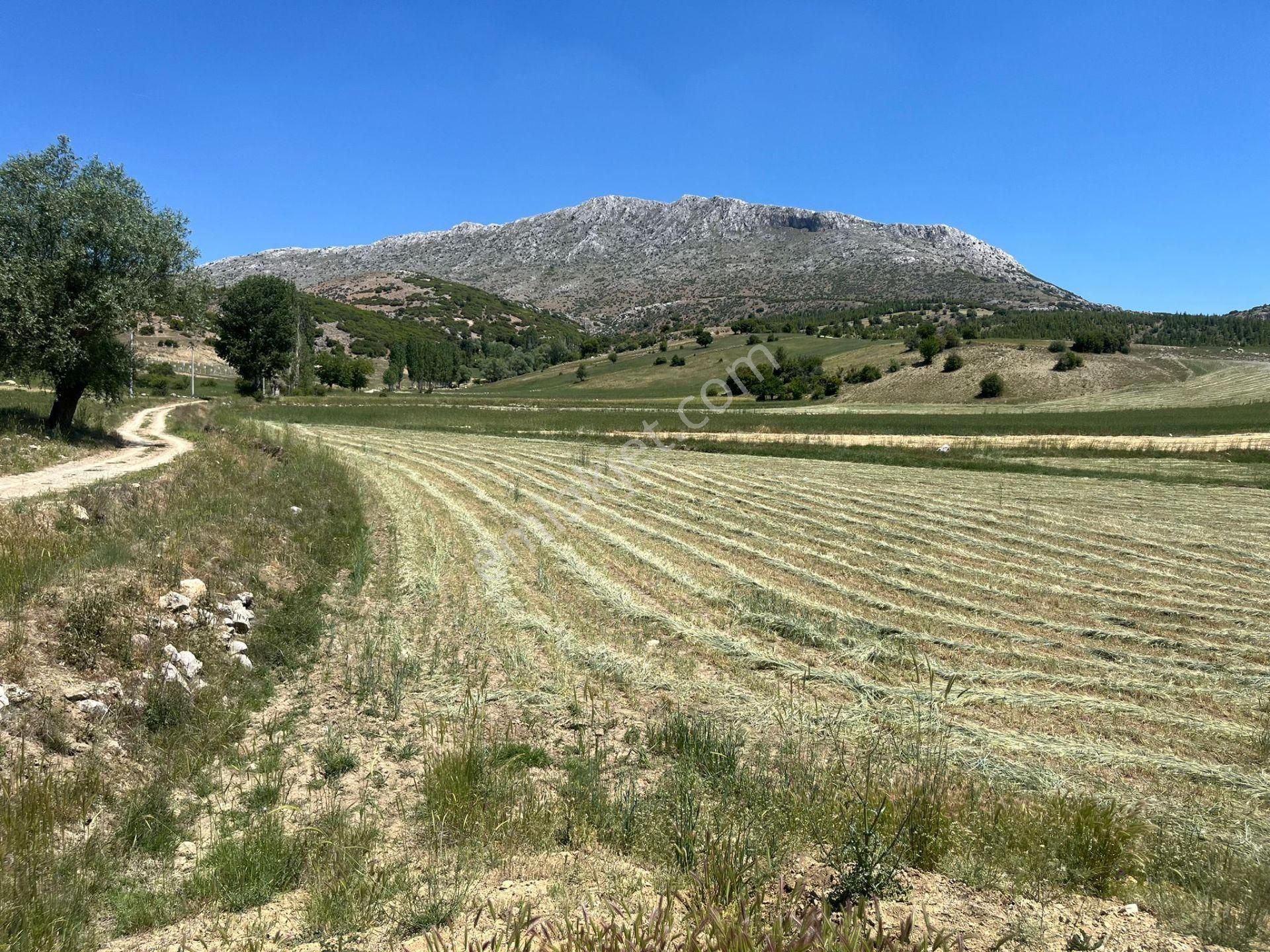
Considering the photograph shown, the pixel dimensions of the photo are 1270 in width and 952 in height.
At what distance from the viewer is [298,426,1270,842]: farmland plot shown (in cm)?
681

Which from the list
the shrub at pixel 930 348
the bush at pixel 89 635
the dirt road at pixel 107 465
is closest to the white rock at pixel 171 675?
the bush at pixel 89 635

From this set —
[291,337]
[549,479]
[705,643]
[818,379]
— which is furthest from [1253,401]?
[291,337]

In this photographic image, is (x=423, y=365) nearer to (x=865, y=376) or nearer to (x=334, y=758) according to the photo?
(x=865, y=376)

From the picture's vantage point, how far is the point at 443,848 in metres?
4.68

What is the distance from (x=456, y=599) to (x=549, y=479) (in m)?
12.9

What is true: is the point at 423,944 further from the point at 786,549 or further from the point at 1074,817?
the point at 786,549

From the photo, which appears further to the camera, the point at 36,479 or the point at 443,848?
the point at 36,479

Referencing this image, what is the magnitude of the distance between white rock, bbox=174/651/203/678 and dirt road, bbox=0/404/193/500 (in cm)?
790

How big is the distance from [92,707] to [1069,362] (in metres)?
93.6

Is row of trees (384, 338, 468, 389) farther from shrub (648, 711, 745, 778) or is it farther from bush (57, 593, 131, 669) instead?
shrub (648, 711, 745, 778)

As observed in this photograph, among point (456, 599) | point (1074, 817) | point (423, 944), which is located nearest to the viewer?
point (423, 944)

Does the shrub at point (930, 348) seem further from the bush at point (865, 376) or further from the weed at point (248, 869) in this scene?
the weed at point (248, 869)

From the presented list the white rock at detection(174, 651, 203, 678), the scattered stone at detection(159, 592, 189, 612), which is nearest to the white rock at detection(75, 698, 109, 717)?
the white rock at detection(174, 651, 203, 678)

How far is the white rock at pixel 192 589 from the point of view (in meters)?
8.60
